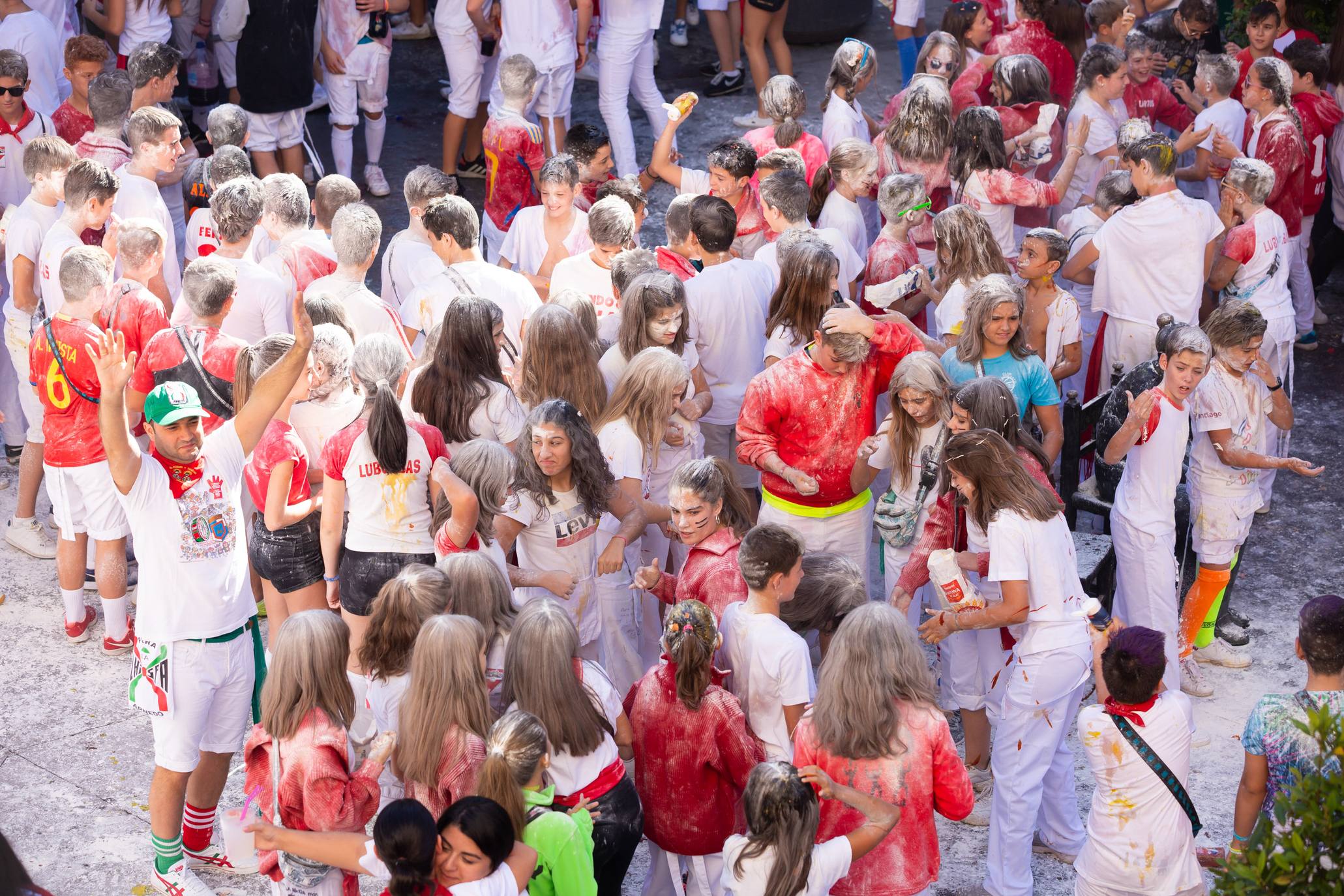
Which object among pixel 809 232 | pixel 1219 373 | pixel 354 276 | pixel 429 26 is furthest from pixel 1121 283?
pixel 429 26

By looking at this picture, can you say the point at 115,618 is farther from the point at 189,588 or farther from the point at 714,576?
the point at 714,576

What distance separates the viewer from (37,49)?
846 cm

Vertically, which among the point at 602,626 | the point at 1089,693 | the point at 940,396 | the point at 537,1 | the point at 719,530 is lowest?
the point at 1089,693

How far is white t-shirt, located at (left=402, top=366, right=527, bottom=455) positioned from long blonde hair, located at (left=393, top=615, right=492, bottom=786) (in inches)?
58.0

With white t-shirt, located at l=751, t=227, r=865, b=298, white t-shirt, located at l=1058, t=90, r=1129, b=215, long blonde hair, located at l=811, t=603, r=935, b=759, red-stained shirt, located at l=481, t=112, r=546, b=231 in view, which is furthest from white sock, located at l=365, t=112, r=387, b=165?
long blonde hair, located at l=811, t=603, r=935, b=759

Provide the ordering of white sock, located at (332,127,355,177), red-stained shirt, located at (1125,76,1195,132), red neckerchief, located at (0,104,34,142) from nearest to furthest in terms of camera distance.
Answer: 1. red neckerchief, located at (0,104,34,142)
2. red-stained shirt, located at (1125,76,1195,132)
3. white sock, located at (332,127,355,177)

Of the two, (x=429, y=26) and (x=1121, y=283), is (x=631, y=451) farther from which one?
(x=429, y=26)

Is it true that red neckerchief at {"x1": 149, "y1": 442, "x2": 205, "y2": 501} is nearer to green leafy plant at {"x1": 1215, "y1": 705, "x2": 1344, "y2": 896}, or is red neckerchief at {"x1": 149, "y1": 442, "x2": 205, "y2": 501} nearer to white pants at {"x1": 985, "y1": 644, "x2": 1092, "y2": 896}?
white pants at {"x1": 985, "y1": 644, "x2": 1092, "y2": 896}

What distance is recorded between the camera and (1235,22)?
10.2 meters

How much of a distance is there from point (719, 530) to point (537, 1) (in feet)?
18.4

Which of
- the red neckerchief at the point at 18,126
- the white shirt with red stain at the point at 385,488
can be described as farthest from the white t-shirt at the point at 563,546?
the red neckerchief at the point at 18,126

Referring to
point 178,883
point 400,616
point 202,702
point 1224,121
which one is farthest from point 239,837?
point 1224,121

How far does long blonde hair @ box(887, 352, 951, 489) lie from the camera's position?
17.2ft

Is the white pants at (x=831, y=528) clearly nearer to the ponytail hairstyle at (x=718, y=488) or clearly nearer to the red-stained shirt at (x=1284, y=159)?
the ponytail hairstyle at (x=718, y=488)
